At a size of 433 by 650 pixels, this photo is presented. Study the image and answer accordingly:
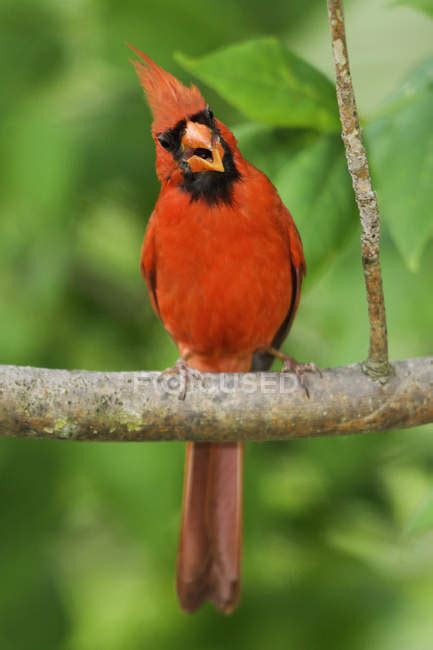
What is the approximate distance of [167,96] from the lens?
106 inches

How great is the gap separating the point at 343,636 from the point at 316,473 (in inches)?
21.6

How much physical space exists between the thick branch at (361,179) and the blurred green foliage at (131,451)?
92cm

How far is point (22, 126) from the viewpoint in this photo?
3.39 meters

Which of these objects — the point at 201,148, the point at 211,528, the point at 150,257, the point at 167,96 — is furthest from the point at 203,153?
the point at 211,528

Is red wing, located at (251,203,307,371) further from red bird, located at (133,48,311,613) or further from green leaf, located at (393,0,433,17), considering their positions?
green leaf, located at (393,0,433,17)

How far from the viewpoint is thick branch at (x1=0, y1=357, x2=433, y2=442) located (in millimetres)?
2268

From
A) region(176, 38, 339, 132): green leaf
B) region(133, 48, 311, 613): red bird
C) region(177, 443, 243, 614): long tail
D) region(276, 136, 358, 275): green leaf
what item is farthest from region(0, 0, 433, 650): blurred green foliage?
region(176, 38, 339, 132): green leaf

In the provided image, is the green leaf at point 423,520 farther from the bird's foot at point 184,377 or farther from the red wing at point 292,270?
the red wing at point 292,270

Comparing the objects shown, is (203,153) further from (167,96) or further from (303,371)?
(303,371)

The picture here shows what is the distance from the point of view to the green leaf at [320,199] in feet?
7.79

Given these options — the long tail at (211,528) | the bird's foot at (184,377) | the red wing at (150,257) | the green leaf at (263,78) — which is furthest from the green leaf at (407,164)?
the long tail at (211,528)

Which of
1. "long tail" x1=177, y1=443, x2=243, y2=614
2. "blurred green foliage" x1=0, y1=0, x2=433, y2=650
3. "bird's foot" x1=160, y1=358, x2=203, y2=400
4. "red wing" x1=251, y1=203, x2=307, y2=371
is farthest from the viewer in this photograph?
"blurred green foliage" x1=0, y1=0, x2=433, y2=650

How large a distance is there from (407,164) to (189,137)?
0.61 m

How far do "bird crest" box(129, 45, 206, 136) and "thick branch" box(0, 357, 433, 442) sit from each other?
2.30 feet
